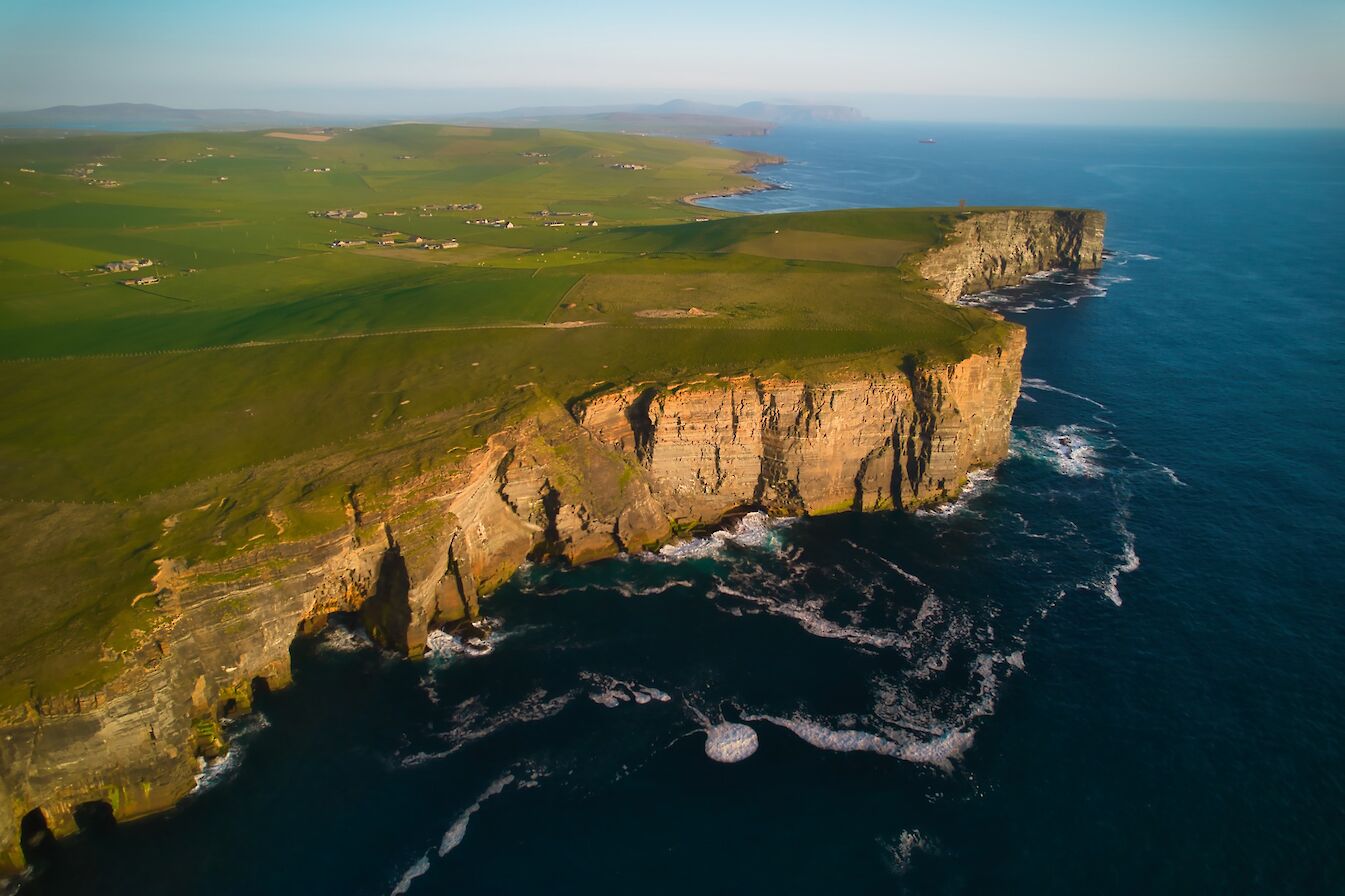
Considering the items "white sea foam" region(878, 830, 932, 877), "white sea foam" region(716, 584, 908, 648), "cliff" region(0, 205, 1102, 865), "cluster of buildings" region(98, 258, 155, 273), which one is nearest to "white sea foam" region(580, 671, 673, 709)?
"white sea foam" region(716, 584, 908, 648)

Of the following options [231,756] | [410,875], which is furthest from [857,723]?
[231,756]

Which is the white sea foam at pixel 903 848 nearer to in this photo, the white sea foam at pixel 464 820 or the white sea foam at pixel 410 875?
the white sea foam at pixel 464 820

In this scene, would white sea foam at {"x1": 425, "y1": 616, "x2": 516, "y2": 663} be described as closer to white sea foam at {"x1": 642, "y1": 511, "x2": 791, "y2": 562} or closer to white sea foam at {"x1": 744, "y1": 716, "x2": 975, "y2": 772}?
white sea foam at {"x1": 642, "y1": 511, "x2": 791, "y2": 562}

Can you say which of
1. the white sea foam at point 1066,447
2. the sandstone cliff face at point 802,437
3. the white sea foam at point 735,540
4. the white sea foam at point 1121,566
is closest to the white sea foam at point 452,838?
the white sea foam at point 735,540

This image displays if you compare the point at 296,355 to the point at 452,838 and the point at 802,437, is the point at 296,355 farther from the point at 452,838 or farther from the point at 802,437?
the point at 452,838

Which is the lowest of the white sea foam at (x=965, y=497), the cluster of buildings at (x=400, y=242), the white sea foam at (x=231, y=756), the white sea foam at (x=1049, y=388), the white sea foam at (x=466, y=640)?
the white sea foam at (x=231, y=756)

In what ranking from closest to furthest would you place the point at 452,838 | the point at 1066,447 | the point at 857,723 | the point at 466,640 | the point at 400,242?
the point at 452,838 → the point at 857,723 → the point at 466,640 → the point at 1066,447 → the point at 400,242
